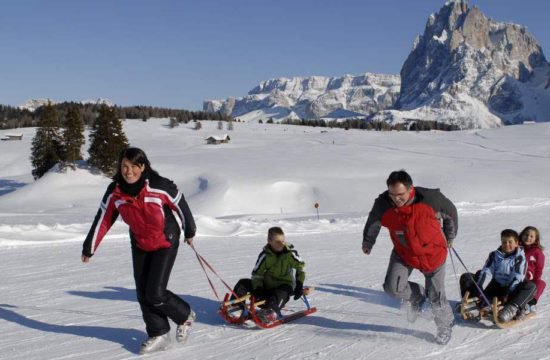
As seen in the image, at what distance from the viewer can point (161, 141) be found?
7950cm

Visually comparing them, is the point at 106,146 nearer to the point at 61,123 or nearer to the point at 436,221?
the point at 61,123

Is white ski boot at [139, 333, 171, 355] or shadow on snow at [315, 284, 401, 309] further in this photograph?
shadow on snow at [315, 284, 401, 309]

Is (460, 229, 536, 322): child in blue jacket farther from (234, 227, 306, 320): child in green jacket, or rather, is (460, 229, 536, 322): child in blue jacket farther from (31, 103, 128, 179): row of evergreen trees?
(31, 103, 128, 179): row of evergreen trees

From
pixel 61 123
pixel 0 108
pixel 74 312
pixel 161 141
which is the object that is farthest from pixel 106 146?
pixel 0 108

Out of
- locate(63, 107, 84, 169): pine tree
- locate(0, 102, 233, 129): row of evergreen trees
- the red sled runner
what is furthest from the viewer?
locate(0, 102, 233, 129): row of evergreen trees

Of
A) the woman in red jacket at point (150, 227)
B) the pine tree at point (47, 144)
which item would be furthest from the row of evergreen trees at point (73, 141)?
the woman in red jacket at point (150, 227)

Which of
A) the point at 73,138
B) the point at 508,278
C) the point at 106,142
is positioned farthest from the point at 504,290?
the point at 73,138

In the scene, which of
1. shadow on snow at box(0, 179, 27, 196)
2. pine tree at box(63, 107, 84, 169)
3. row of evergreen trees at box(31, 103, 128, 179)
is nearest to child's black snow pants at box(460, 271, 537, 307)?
row of evergreen trees at box(31, 103, 128, 179)

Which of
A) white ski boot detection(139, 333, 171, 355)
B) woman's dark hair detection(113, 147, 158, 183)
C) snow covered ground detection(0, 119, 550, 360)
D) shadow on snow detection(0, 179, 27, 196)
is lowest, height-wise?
shadow on snow detection(0, 179, 27, 196)

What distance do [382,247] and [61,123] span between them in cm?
4713

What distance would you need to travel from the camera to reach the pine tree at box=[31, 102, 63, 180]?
168 feet

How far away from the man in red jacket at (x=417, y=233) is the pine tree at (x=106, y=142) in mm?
Answer: 43998

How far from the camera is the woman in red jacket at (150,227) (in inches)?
203

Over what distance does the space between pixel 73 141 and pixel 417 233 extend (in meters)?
48.2
